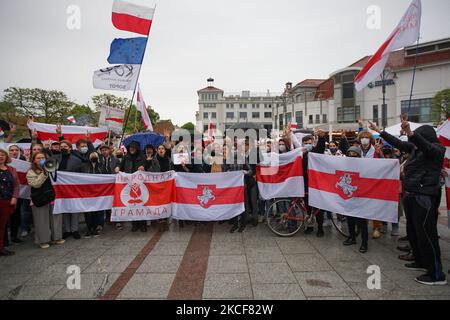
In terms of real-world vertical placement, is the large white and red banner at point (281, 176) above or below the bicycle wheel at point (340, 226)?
above

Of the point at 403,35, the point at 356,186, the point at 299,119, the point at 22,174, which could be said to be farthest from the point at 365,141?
the point at 299,119

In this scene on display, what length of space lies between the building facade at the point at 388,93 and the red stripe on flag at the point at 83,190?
98.6ft

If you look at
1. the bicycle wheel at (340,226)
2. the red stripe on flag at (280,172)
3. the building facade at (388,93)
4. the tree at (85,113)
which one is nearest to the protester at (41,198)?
the red stripe on flag at (280,172)

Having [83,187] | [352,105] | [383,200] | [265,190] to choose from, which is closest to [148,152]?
[83,187]

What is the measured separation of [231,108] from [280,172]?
9718 cm

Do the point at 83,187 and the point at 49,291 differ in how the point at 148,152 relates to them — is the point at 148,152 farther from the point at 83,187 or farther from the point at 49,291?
the point at 49,291

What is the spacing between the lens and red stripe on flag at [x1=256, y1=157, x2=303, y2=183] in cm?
621

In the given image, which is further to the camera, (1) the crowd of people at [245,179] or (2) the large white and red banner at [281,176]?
(2) the large white and red banner at [281,176]

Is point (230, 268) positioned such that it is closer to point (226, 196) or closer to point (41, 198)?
point (226, 196)

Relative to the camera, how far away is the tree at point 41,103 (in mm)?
42375

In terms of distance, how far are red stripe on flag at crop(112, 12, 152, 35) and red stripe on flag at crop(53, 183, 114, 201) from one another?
4.47m

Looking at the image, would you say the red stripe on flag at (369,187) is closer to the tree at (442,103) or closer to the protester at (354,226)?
the protester at (354,226)

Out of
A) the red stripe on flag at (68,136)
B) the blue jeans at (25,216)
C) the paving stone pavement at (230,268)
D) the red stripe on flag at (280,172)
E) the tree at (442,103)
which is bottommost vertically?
the paving stone pavement at (230,268)

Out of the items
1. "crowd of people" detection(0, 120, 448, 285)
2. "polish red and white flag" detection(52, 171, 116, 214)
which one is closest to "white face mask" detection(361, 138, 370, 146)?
"crowd of people" detection(0, 120, 448, 285)
